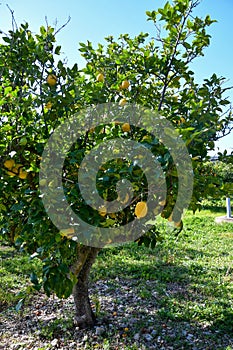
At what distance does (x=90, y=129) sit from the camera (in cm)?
169

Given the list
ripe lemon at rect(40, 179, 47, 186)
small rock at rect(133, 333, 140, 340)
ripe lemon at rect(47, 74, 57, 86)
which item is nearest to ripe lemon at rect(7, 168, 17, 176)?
ripe lemon at rect(40, 179, 47, 186)

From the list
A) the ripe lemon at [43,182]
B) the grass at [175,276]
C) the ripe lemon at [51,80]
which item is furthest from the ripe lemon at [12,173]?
the grass at [175,276]

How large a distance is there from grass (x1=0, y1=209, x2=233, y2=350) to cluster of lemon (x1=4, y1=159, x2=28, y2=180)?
113 cm

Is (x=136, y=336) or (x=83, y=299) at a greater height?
(x=83, y=299)

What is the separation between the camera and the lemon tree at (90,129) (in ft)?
4.61

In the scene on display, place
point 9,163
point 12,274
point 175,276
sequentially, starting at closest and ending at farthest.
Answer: point 9,163 → point 175,276 → point 12,274

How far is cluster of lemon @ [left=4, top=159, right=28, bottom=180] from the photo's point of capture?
1540 millimetres

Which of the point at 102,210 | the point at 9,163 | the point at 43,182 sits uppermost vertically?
the point at 9,163

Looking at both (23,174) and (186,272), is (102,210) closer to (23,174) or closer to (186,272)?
(23,174)

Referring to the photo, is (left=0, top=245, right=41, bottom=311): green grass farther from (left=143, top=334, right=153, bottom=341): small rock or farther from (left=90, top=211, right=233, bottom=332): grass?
(left=143, top=334, right=153, bottom=341): small rock

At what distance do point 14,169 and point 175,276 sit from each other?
2356 millimetres

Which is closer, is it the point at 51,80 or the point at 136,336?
the point at 51,80

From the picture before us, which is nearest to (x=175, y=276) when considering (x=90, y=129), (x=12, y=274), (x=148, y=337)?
(x=148, y=337)

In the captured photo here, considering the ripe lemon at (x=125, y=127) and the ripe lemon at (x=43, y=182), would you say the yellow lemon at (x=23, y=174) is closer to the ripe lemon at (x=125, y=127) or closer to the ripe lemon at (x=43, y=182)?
the ripe lemon at (x=43, y=182)
